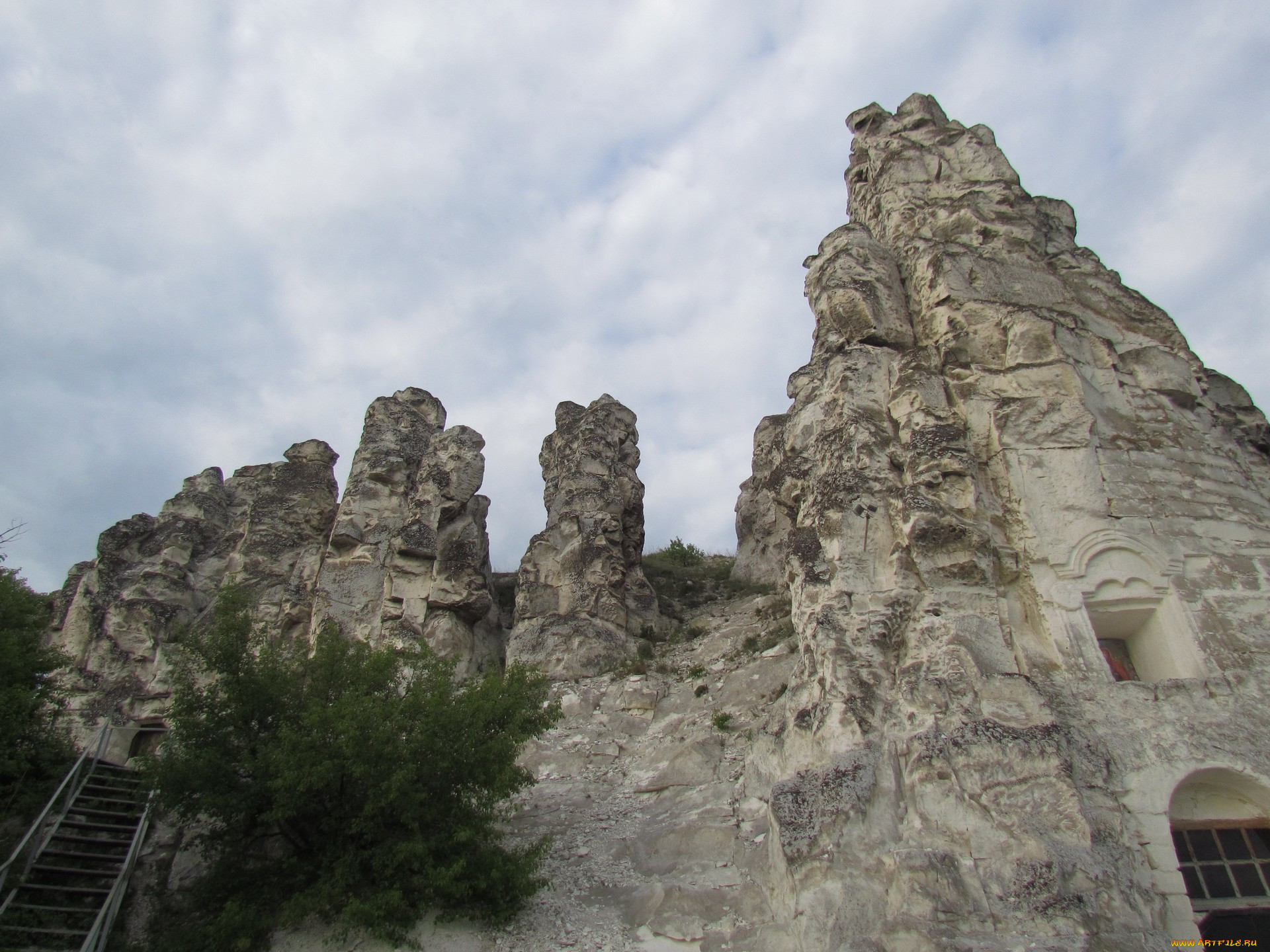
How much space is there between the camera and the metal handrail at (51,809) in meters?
9.50

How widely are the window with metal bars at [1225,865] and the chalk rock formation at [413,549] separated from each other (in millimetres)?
13044

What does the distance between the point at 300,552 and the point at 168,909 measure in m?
11.0

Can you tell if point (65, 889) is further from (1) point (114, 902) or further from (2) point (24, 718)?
(2) point (24, 718)

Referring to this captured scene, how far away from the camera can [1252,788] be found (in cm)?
874

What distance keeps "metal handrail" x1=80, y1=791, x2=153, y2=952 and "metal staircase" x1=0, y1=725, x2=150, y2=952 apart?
0.4 inches

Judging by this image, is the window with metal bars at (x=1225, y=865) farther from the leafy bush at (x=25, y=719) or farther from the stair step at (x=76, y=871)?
the leafy bush at (x=25, y=719)

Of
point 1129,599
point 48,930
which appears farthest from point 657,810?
point 48,930

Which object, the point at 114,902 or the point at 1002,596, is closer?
the point at 114,902

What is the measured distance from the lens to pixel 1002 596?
10.5 metres

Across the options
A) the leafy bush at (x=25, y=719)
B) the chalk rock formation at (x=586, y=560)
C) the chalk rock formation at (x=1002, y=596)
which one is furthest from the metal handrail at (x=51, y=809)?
the chalk rock formation at (x=1002, y=596)

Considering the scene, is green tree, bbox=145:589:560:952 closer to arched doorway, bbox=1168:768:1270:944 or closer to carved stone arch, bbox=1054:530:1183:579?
carved stone arch, bbox=1054:530:1183:579

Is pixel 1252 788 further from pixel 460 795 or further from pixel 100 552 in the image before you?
pixel 100 552

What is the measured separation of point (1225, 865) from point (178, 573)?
22.8 m

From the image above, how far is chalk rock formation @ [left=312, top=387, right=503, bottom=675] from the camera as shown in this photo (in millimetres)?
17578
